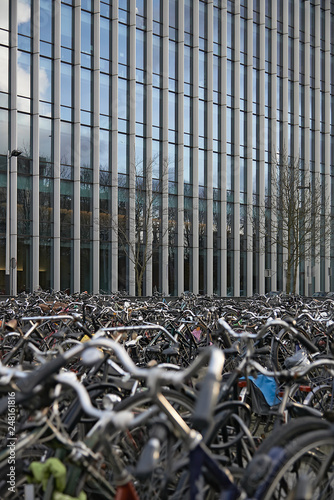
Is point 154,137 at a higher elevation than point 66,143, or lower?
higher

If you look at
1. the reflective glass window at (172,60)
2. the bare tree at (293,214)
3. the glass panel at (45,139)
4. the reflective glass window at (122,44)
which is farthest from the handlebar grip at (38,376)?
the reflective glass window at (172,60)

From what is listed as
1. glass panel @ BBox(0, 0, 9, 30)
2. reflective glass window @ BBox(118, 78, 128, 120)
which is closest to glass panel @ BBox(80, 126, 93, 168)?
reflective glass window @ BBox(118, 78, 128, 120)

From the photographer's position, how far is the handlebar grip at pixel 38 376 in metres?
2.29

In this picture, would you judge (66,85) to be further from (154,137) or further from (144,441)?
(144,441)

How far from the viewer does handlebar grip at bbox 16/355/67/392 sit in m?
2.29

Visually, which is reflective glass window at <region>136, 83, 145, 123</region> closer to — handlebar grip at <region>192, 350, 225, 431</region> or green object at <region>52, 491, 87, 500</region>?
green object at <region>52, 491, 87, 500</region>

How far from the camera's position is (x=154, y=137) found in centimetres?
3309

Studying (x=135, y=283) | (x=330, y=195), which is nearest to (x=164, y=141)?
(x=135, y=283)

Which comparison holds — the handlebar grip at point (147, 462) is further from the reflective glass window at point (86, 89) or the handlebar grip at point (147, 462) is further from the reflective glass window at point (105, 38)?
the reflective glass window at point (105, 38)

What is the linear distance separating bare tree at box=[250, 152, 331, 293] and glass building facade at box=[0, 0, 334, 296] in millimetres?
948

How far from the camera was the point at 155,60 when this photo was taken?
109 ft

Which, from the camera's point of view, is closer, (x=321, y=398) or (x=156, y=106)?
(x=321, y=398)

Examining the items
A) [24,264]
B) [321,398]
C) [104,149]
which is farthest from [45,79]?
[321,398]

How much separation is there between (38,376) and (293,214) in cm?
2467
